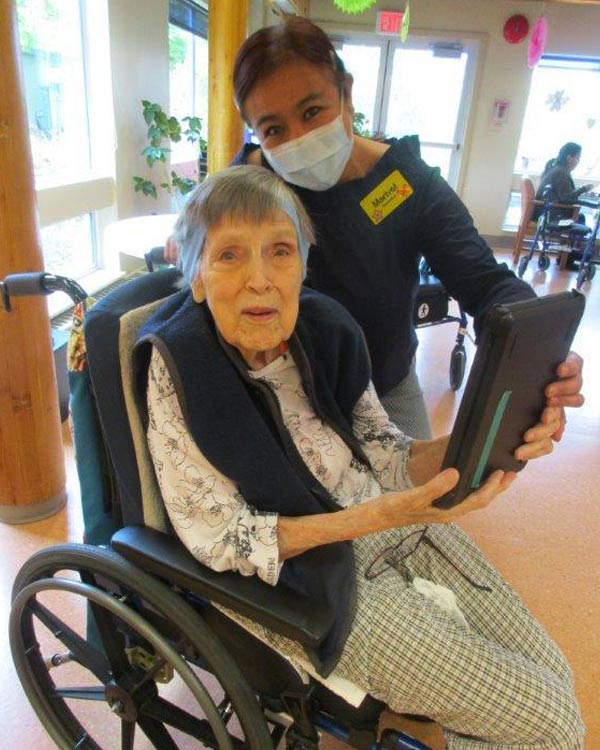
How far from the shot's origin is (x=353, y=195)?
1258 mm

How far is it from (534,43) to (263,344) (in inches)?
250

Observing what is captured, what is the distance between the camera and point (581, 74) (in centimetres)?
718

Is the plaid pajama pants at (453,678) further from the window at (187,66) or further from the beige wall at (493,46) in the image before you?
the beige wall at (493,46)

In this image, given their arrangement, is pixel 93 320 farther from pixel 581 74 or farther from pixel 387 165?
pixel 581 74

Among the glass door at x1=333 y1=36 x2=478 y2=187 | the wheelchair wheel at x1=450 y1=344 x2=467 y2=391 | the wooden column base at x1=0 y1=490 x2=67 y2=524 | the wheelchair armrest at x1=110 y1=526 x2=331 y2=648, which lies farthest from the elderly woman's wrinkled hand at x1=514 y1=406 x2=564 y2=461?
the glass door at x1=333 y1=36 x2=478 y2=187

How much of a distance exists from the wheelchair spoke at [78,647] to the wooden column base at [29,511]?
93 cm

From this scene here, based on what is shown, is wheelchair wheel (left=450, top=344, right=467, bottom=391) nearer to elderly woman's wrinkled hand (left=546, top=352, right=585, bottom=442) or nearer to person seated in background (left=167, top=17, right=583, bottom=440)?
person seated in background (left=167, top=17, right=583, bottom=440)

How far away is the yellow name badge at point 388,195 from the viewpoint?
125cm

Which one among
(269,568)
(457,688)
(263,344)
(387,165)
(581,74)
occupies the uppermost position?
(581,74)

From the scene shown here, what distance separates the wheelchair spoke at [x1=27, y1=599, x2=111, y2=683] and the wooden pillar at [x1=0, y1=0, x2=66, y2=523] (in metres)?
0.88

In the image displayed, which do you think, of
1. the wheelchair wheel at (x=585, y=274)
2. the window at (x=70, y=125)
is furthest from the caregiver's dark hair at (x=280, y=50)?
the wheelchair wheel at (x=585, y=274)

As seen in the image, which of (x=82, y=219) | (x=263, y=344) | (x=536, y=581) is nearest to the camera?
(x=263, y=344)

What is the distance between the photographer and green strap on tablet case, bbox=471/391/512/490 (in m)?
0.81

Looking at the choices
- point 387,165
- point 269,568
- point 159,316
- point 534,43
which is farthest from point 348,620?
point 534,43
